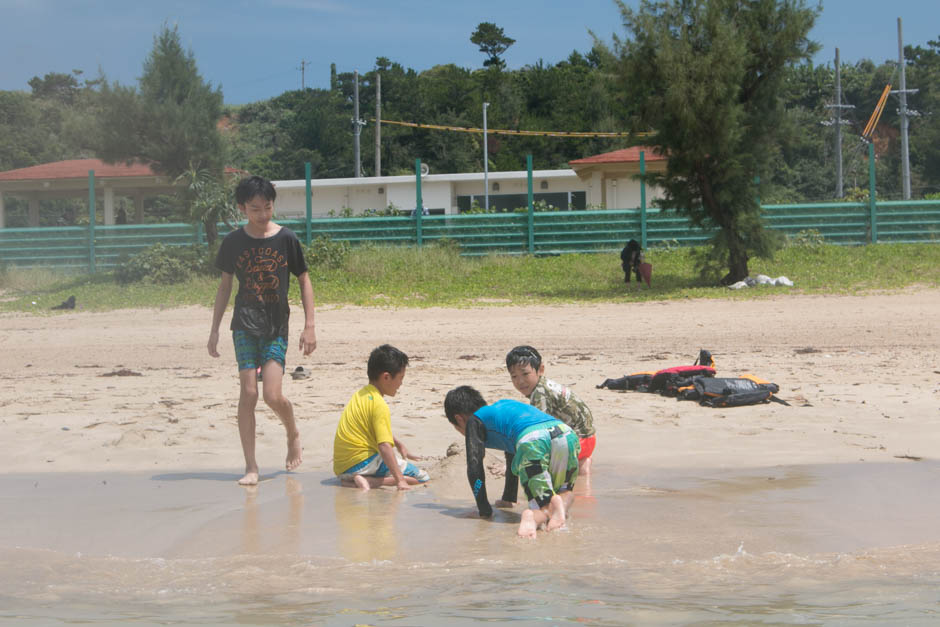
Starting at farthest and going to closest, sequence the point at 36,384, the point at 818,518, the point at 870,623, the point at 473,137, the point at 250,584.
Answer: the point at 473,137 < the point at 36,384 < the point at 818,518 < the point at 250,584 < the point at 870,623

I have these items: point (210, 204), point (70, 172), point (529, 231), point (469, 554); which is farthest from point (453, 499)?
point (70, 172)

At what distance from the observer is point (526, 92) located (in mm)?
56875

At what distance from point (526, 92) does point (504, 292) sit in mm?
41546

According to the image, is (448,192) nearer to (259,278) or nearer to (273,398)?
(259,278)

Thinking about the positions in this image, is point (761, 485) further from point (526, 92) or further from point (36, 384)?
point (526, 92)

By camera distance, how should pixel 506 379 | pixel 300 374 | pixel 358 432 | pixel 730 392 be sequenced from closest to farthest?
pixel 358 432, pixel 730 392, pixel 506 379, pixel 300 374

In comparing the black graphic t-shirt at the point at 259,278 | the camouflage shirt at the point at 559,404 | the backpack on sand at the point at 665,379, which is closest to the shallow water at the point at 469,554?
the camouflage shirt at the point at 559,404

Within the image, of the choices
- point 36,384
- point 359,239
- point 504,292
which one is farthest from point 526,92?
point 36,384

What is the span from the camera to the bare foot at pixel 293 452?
6.20 meters

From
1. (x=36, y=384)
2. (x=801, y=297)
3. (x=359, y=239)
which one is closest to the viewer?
(x=36, y=384)

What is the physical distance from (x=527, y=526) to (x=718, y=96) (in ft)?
44.8

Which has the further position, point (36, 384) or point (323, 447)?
point (36, 384)

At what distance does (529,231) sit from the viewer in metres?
21.8

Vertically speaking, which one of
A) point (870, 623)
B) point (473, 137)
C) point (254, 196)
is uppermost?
point (473, 137)
